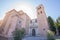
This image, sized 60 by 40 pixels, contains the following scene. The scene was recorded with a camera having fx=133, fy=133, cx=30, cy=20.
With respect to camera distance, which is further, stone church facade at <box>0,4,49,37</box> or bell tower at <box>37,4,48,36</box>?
bell tower at <box>37,4,48,36</box>

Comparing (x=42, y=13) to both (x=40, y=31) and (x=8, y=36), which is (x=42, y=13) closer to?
(x=40, y=31)

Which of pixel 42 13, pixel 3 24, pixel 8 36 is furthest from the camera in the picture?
pixel 42 13

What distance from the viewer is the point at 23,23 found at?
67.8ft

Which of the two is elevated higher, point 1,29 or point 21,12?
point 21,12

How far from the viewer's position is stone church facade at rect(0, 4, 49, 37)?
59.2 ft

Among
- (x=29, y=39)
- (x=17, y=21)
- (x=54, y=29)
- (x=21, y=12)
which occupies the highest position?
(x=21, y=12)

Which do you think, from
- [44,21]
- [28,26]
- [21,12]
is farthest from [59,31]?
[21,12]

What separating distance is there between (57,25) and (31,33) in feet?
13.9

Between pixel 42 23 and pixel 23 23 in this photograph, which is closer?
pixel 42 23

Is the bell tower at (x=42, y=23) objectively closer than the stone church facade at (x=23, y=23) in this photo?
No

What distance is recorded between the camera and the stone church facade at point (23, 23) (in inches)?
711

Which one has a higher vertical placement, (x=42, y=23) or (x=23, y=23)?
(x=23, y=23)

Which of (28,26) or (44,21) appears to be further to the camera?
(28,26)

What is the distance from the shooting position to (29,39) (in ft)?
51.0
